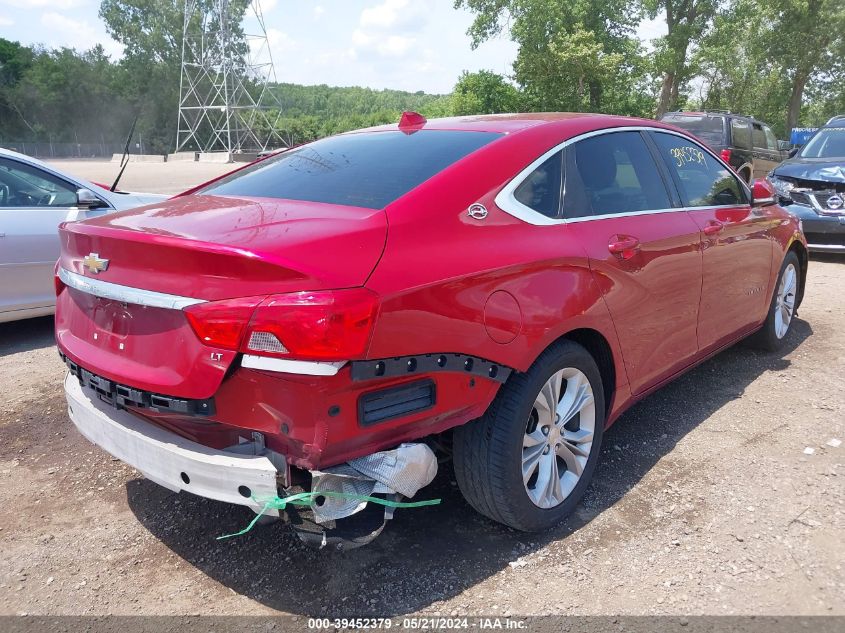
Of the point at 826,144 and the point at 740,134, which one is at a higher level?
the point at 740,134

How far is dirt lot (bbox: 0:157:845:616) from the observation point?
2510 mm

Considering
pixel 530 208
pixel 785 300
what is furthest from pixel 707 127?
pixel 530 208

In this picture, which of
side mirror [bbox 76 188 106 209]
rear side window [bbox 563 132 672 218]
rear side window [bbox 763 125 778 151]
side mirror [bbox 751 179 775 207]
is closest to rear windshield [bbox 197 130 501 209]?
rear side window [bbox 563 132 672 218]

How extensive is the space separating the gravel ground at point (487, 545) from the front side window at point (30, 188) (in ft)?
8.20

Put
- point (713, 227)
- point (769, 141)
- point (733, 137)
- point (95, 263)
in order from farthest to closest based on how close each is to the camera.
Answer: point (769, 141) → point (733, 137) → point (713, 227) → point (95, 263)

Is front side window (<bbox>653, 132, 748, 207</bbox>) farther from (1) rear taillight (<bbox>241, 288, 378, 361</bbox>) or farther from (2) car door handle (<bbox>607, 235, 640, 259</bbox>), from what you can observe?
(1) rear taillight (<bbox>241, 288, 378, 361</bbox>)

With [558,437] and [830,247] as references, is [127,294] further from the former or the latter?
[830,247]

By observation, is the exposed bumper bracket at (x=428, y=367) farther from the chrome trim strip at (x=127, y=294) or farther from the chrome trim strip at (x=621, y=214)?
the chrome trim strip at (x=621, y=214)

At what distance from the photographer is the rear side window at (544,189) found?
113 inches

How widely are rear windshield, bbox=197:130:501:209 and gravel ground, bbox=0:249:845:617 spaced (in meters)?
1.40

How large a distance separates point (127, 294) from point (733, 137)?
12.8 meters

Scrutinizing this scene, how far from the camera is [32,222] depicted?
562 centimetres

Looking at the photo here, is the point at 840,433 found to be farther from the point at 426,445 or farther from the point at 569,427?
the point at 426,445

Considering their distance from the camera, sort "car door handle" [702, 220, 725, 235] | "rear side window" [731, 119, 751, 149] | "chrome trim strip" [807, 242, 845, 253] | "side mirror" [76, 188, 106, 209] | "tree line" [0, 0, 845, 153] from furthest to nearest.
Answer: "tree line" [0, 0, 845, 153]
"rear side window" [731, 119, 751, 149]
"chrome trim strip" [807, 242, 845, 253]
"side mirror" [76, 188, 106, 209]
"car door handle" [702, 220, 725, 235]
